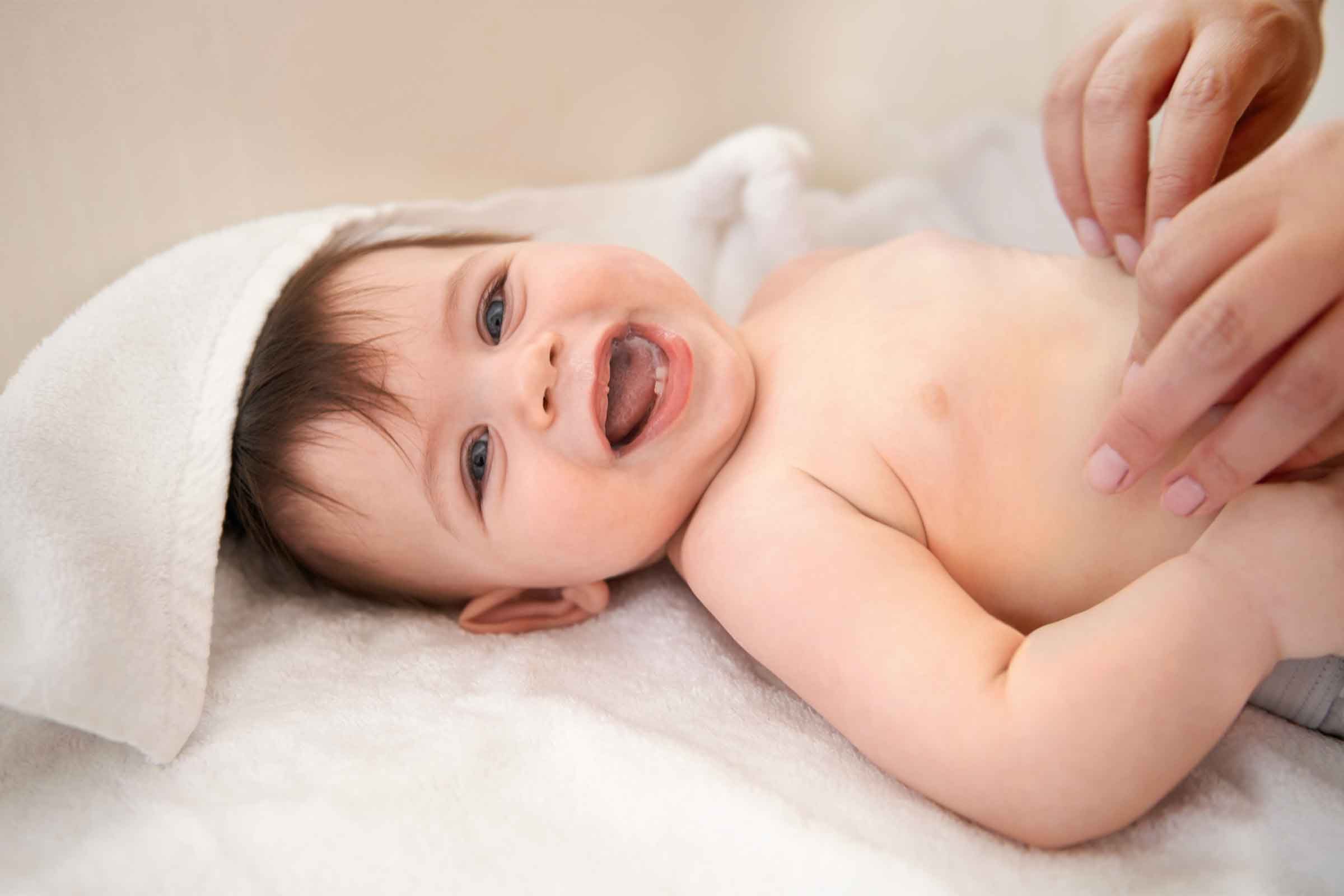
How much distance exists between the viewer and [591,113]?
5.66ft

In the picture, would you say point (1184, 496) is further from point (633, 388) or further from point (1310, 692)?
point (633, 388)

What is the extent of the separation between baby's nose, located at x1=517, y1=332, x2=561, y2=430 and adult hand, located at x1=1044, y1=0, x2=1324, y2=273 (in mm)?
580

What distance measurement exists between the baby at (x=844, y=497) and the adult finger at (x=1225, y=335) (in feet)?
0.54

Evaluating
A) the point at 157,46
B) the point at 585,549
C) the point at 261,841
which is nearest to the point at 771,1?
the point at 157,46

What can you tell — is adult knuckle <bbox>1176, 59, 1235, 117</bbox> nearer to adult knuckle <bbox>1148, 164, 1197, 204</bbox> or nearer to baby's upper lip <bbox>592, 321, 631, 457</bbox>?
adult knuckle <bbox>1148, 164, 1197, 204</bbox>

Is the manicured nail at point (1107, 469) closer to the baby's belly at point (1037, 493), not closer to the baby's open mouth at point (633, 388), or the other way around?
the baby's belly at point (1037, 493)

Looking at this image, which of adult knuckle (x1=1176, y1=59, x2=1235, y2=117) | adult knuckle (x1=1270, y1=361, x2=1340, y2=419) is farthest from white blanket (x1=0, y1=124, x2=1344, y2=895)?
adult knuckle (x1=1176, y1=59, x2=1235, y2=117)

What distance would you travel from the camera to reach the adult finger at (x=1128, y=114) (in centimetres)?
93

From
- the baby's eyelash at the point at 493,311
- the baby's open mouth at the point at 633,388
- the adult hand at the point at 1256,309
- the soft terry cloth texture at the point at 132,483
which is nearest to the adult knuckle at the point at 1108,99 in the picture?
the adult hand at the point at 1256,309

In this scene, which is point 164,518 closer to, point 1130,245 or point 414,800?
point 414,800

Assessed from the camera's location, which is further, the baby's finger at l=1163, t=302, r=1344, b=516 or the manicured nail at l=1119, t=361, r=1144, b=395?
the manicured nail at l=1119, t=361, r=1144, b=395

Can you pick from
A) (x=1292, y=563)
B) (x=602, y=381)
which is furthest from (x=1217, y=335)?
(x=602, y=381)

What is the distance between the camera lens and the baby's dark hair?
1.07 metres

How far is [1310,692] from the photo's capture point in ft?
3.01
